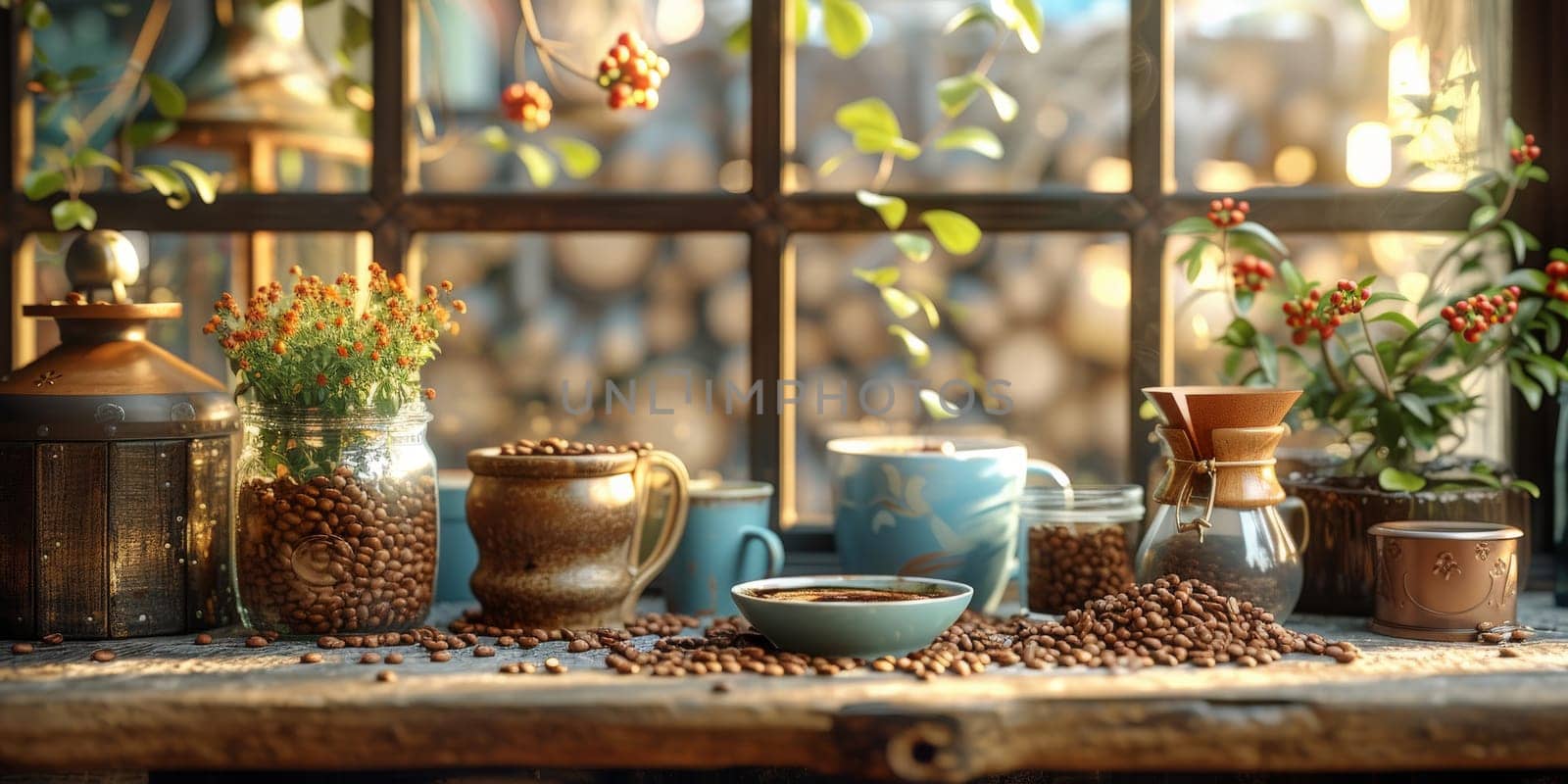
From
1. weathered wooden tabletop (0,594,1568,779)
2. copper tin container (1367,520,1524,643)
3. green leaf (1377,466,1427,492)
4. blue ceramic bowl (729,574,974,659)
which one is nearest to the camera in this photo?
weathered wooden tabletop (0,594,1568,779)

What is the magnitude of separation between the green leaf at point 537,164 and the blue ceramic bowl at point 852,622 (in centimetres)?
69

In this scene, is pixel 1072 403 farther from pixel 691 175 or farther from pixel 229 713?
pixel 229 713

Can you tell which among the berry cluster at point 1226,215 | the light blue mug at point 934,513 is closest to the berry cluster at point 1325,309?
the berry cluster at point 1226,215

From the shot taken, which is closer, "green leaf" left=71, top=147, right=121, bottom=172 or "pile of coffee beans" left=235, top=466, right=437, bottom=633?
"pile of coffee beans" left=235, top=466, right=437, bottom=633

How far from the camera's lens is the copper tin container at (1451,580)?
4.40 feet

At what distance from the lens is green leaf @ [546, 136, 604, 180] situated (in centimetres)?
174

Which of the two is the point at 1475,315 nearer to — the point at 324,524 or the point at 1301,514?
the point at 1301,514

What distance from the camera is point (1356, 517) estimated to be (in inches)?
58.1

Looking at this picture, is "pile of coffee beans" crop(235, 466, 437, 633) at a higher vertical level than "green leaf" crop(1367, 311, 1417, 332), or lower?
lower

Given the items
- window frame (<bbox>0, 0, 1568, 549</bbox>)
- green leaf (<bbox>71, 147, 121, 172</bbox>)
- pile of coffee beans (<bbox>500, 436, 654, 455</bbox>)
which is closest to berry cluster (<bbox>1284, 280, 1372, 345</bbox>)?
window frame (<bbox>0, 0, 1568, 549</bbox>)

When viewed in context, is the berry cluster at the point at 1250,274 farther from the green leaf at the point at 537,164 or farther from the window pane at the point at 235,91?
the window pane at the point at 235,91

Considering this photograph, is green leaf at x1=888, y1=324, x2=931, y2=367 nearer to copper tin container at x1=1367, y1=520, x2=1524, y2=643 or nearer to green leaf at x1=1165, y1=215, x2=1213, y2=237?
green leaf at x1=1165, y1=215, x2=1213, y2=237

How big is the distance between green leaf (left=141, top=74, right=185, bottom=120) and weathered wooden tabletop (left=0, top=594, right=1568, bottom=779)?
81cm

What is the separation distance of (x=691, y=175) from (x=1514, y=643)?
3.44 ft
